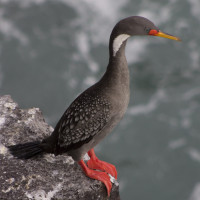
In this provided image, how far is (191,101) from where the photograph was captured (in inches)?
717

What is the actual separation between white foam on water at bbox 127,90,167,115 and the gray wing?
36.4ft

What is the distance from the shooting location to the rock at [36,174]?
610 cm

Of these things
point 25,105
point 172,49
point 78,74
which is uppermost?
point 172,49

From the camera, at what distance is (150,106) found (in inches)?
699

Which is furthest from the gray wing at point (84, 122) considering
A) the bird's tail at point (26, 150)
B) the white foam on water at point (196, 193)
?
the white foam on water at point (196, 193)

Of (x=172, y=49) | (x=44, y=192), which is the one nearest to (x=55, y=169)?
(x=44, y=192)

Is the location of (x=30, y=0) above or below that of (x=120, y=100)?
above

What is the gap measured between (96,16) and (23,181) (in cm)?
1505

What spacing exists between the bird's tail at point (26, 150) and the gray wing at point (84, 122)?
430mm

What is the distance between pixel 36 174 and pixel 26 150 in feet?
1.53

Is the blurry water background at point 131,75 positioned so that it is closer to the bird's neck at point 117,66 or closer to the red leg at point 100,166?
the red leg at point 100,166

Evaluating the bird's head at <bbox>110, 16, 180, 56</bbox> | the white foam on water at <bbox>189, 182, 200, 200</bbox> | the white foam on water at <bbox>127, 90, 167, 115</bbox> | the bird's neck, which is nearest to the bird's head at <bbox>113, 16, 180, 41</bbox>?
the bird's head at <bbox>110, 16, 180, 56</bbox>

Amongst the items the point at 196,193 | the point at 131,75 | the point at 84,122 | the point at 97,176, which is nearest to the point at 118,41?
the point at 84,122

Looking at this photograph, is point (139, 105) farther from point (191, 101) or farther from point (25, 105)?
point (25, 105)
